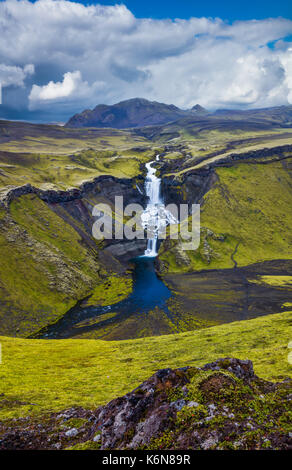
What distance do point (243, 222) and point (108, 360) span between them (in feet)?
458

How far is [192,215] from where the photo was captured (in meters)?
170

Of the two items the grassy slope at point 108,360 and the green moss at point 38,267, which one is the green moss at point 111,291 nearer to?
the green moss at point 38,267

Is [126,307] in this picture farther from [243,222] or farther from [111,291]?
[243,222]

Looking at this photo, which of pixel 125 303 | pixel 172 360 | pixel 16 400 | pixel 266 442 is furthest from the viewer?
pixel 125 303

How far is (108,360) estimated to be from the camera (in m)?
52.6

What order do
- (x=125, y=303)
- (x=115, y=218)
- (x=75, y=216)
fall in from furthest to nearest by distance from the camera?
(x=115, y=218) → (x=75, y=216) → (x=125, y=303)

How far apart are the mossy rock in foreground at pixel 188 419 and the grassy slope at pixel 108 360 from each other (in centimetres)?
Answer: 956

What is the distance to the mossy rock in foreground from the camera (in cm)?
1286

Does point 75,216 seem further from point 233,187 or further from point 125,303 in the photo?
point 233,187

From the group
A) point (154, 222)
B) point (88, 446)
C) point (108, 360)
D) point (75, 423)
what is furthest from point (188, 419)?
point (154, 222)

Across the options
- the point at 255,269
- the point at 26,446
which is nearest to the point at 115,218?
the point at 255,269

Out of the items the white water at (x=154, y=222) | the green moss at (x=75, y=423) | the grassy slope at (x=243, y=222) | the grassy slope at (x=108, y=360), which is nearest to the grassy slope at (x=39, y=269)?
the grassy slope at (x=108, y=360)

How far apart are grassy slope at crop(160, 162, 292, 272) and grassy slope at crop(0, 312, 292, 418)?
221 feet

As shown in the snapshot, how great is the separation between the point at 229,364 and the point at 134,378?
24.0m
